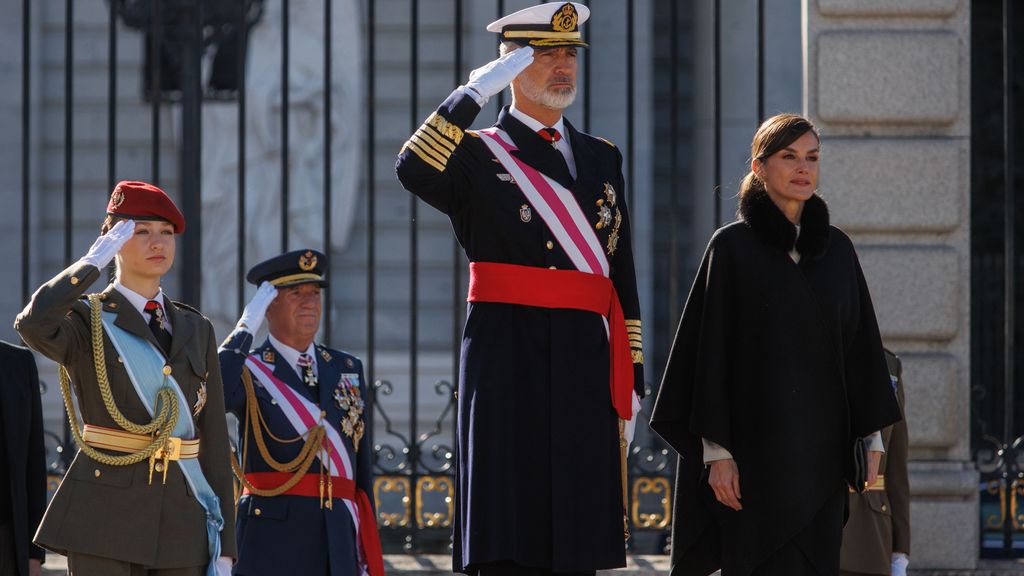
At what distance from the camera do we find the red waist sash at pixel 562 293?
15.4 feet

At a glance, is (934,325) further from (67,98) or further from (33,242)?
(33,242)

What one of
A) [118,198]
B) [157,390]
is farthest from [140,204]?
[157,390]

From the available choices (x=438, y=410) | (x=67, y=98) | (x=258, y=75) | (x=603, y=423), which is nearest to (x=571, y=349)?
(x=603, y=423)

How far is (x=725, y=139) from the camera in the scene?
1201cm

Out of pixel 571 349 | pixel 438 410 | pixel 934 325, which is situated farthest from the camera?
pixel 438 410

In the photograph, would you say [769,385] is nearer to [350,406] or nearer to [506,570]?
[506,570]

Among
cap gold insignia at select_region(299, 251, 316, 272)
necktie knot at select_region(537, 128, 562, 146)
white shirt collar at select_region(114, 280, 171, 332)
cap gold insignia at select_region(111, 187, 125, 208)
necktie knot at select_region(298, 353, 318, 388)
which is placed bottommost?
necktie knot at select_region(298, 353, 318, 388)

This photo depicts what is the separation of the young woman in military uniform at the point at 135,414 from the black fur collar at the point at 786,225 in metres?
1.65

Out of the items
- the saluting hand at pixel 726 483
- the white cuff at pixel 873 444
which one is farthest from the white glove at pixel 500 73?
the white cuff at pixel 873 444

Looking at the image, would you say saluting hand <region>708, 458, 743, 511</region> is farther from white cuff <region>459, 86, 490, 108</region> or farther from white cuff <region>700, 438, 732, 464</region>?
white cuff <region>459, 86, 490, 108</region>

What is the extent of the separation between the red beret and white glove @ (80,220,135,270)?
31 mm

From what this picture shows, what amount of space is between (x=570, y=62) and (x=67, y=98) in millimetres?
3562

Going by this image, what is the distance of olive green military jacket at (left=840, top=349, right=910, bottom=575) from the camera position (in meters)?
6.18

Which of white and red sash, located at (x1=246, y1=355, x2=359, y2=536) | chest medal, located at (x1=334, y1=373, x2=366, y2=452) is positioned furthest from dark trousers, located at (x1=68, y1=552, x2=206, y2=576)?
chest medal, located at (x1=334, y1=373, x2=366, y2=452)
